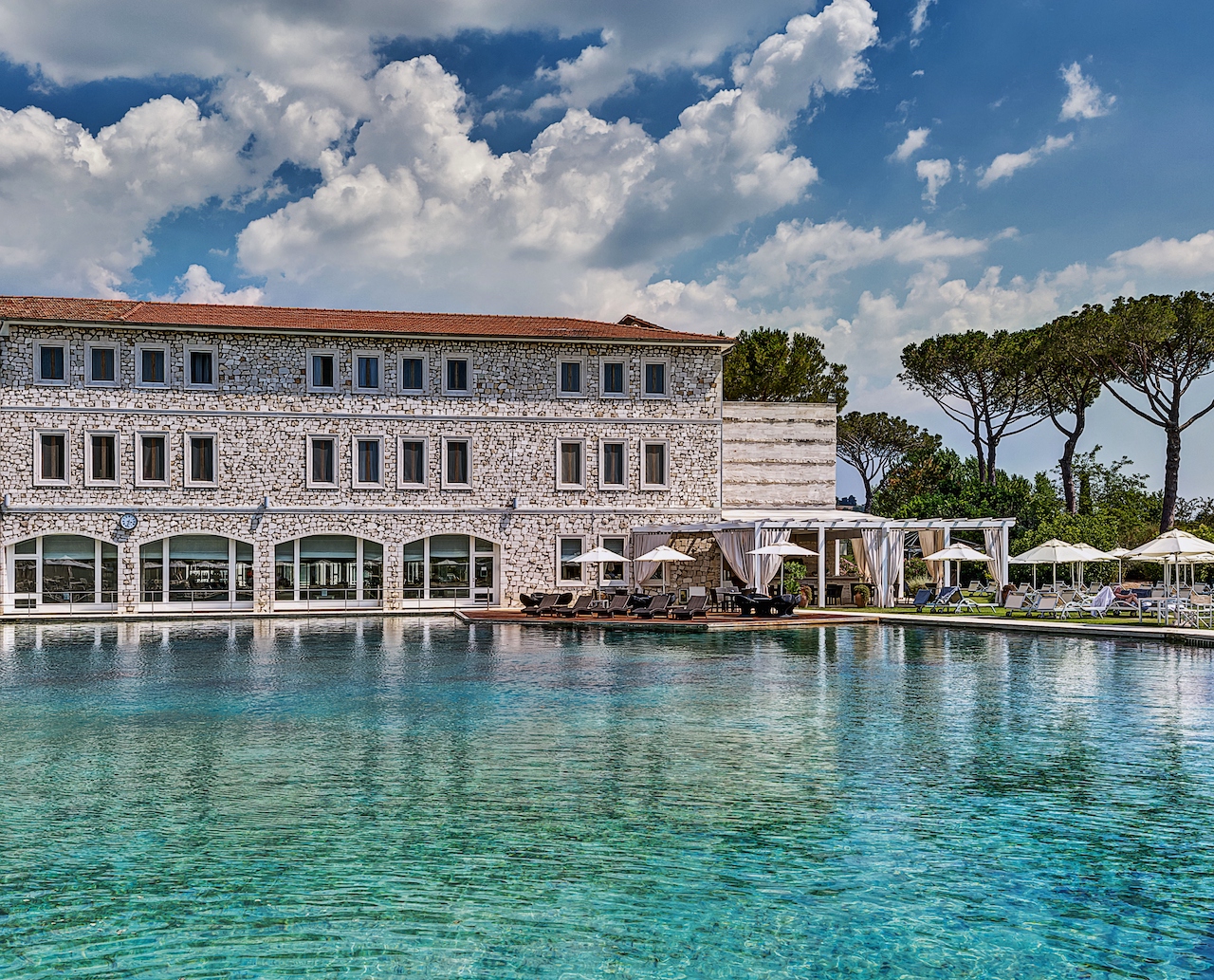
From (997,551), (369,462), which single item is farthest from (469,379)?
(997,551)

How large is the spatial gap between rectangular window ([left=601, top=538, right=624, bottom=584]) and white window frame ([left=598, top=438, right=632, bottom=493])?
1.51 m

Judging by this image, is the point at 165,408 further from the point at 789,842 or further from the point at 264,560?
the point at 789,842

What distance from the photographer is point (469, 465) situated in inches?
1211

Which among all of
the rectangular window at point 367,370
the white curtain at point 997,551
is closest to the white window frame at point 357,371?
the rectangular window at point 367,370

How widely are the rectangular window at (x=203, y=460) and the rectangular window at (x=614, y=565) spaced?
11.4 m

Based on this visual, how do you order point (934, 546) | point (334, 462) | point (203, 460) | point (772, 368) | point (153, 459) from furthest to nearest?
1. point (772, 368)
2. point (934, 546)
3. point (334, 462)
4. point (203, 460)
5. point (153, 459)

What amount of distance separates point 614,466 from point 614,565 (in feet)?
9.83

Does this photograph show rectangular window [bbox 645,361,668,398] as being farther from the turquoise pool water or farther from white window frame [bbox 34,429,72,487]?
the turquoise pool water

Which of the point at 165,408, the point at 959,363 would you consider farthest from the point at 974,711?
the point at 959,363

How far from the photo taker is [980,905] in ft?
20.4

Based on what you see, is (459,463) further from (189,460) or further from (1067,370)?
(1067,370)

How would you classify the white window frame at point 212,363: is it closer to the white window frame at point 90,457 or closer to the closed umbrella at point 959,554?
the white window frame at point 90,457

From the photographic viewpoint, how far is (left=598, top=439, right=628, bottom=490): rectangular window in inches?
1232

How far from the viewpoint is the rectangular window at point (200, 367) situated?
29.2 meters
